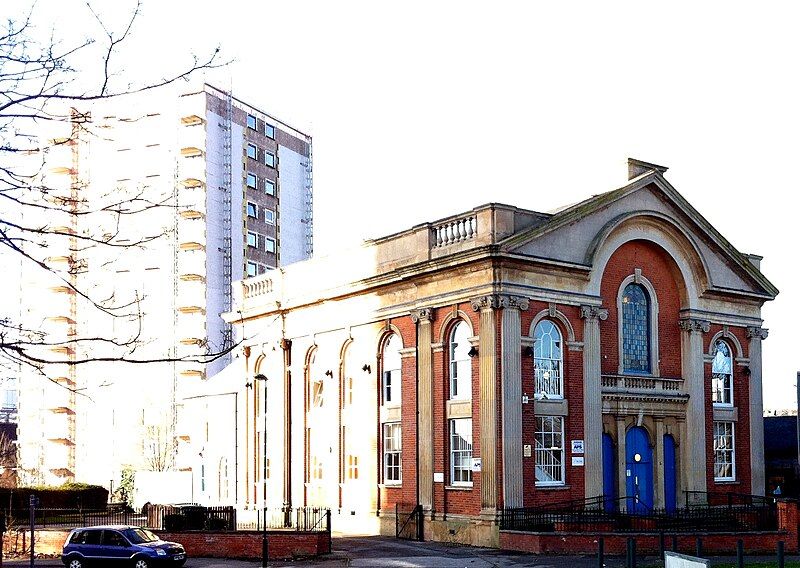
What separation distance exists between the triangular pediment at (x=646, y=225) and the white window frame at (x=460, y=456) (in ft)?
18.6

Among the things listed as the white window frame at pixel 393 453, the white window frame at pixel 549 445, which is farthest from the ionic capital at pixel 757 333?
the white window frame at pixel 393 453

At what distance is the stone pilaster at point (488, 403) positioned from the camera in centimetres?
3266

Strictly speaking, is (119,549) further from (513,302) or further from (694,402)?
(694,402)

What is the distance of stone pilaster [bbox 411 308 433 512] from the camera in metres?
35.3

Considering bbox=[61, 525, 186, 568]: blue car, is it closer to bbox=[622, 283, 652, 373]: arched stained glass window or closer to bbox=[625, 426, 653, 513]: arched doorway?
bbox=[625, 426, 653, 513]: arched doorway

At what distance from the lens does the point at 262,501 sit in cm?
4347

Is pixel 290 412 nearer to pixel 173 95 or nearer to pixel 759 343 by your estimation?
pixel 759 343

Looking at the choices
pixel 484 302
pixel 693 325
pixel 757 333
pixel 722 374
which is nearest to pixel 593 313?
pixel 484 302

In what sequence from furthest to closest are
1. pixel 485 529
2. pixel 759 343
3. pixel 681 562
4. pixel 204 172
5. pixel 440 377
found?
pixel 204 172
pixel 759 343
pixel 440 377
pixel 485 529
pixel 681 562

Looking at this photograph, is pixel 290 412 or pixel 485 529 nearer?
pixel 485 529

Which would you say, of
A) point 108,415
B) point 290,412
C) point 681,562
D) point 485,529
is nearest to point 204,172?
point 108,415

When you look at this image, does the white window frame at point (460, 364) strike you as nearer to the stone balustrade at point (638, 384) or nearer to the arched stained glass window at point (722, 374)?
the stone balustrade at point (638, 384)

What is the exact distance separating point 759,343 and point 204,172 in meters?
45.8

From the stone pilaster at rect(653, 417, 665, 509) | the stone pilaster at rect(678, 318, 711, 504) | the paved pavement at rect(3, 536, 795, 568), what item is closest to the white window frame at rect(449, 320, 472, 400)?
the paved pavement at rect(3, 536, 795, 568)
